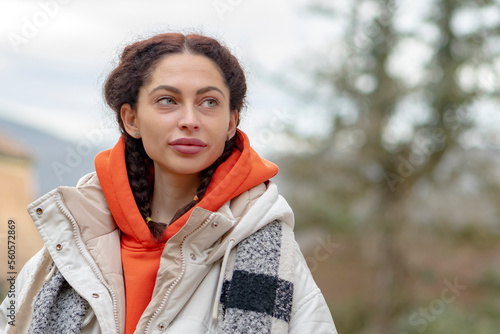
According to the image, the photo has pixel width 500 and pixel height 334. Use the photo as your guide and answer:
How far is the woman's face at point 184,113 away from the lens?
188 centimetres

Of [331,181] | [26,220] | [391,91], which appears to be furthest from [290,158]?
[26,220]

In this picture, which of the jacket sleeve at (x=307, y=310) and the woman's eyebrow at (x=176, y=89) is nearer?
the jacket sleeve at (x=307, y=310)

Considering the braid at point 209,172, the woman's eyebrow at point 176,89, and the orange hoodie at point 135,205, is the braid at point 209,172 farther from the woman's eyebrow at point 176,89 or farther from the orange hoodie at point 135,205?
the woman's eyebrow at point 176,89

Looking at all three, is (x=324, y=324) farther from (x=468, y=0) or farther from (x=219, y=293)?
(x=468, y=0)

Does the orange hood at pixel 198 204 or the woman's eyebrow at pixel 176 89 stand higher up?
the woman's eyebrow at pixel 176 89

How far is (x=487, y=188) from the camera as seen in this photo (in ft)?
25.3

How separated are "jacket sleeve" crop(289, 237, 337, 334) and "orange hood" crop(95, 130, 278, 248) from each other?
12.0 inches

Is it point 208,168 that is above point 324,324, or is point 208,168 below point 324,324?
above

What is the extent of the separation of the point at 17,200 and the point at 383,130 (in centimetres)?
596

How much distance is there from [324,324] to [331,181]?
6699 millimetres

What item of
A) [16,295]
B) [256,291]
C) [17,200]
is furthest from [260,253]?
[17,200]

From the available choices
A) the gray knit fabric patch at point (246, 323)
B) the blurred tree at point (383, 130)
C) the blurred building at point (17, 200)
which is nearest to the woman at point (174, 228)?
the gray knit fabric patch at point (246, 323)

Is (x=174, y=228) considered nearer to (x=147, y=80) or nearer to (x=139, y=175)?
(x=139, y=175)

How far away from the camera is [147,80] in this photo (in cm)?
195
